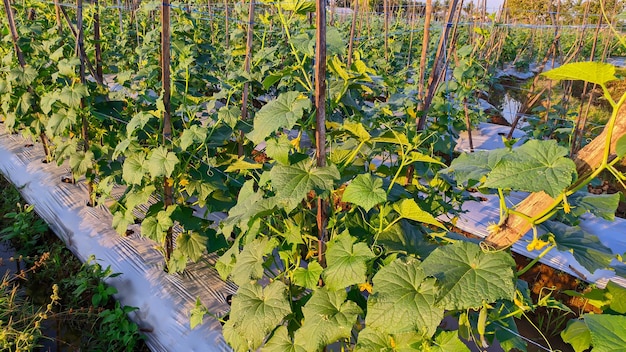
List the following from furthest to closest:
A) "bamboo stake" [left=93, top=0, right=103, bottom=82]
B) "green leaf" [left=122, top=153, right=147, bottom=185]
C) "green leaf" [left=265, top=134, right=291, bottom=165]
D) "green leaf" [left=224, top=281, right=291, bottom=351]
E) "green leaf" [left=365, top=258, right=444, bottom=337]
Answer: "bamboo stake" [left=93, top=0, right=103, bottom=82] → "green leaf" [left=122, top=153, right=147, bottom=185] → "green leaf" [left=224, top=281, right=291, bottom=351] → "green leaf" [left=265, top=134, right=291, bottom=165] → "green leaf" [left=365, top=258, right=444, bottom=337]

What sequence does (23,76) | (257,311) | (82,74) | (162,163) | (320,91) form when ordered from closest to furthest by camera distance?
(320,91), (257,311), (162,163), (82,74), (23,76)

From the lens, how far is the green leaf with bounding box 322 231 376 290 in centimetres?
128

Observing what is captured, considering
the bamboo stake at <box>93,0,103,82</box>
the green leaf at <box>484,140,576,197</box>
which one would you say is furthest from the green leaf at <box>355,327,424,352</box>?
the bamboo stake at <box>93,0,103,82</box>

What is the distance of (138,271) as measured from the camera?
2672mm

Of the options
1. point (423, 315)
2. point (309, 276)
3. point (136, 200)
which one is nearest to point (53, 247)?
point (136, 200)

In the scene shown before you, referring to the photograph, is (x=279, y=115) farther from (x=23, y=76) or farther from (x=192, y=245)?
(x=23, y=76)

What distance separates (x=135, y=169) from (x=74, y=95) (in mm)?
852

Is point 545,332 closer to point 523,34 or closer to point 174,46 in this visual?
point 174,46

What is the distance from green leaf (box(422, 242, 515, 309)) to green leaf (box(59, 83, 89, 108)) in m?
2.47

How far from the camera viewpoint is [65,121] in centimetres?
283

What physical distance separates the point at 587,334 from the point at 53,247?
10.7 feet

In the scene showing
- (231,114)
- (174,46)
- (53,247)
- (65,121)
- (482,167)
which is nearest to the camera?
(482,167)

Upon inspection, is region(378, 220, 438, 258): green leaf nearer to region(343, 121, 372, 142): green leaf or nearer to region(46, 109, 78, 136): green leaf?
region(343, 121, 372, 142): green leaf

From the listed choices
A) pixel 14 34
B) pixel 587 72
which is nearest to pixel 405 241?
pixel 587 72
